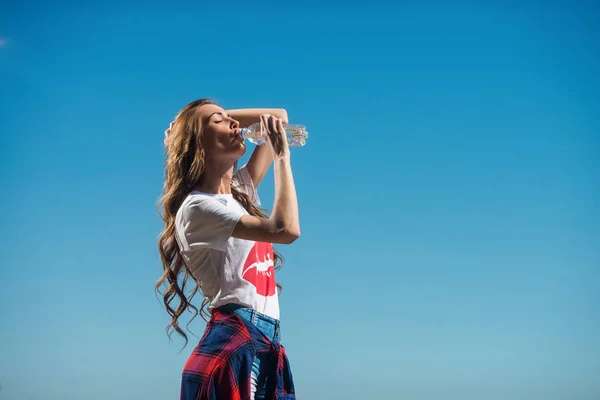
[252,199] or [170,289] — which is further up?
[252,199]

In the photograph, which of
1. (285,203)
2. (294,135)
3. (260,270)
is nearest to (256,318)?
(260,270)

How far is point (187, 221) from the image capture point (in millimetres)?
3135

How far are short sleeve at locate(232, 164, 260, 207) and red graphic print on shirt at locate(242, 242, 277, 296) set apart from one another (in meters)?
0.52

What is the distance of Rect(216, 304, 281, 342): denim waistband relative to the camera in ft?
9.85

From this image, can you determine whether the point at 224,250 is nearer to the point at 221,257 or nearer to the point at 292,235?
the point at 221,257

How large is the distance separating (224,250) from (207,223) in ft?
0.50

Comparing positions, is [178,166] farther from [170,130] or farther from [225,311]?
[225,311]

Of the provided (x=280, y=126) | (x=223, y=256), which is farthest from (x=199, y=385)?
(x=280, y=126)

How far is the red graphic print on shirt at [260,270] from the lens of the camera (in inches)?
122

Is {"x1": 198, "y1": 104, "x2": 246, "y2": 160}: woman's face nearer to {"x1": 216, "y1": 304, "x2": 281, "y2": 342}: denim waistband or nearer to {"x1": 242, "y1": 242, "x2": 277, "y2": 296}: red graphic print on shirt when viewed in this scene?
{"x1": 242, "y1": 242, "x2": 277, "y2": 296}: red graphic print on shirt

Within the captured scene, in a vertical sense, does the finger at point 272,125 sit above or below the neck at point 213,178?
above

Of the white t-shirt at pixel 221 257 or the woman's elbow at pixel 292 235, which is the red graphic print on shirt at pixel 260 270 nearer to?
the white t-shirt at pixel 221 257

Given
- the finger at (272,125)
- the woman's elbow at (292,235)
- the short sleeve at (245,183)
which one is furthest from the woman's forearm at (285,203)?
the short sleeve at (245,183)

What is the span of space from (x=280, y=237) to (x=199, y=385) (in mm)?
752
